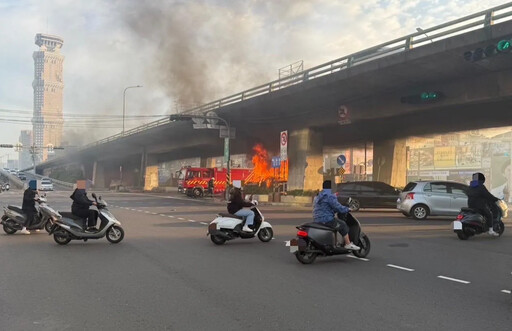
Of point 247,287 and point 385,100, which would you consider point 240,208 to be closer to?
point 247,287

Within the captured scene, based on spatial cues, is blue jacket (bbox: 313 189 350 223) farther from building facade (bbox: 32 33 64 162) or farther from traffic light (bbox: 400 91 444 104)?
building facade (bbox: 32 33 64 162)

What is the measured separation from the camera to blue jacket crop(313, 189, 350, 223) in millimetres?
7887

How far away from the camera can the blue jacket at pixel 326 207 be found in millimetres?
7887

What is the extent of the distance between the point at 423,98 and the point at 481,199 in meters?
10.3

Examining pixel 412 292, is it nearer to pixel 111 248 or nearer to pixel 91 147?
pixel 111 248

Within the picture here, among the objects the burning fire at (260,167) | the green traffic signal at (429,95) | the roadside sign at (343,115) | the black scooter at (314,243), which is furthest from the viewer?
the burning fire at (260,167)

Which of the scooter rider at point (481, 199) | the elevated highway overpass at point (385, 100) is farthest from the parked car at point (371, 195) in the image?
the scooter rider at point (481, 199)

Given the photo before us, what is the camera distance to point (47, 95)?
9181 cm

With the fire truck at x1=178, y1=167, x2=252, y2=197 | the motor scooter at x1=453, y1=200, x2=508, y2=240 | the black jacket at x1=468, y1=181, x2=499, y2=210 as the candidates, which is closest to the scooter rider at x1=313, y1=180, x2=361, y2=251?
the motor scooter at x1=453, y1=200, x2=508, y2=240

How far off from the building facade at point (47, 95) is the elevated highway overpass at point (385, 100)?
4874 centimetres

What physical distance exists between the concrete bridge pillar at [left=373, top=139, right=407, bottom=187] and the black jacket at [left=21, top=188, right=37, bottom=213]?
79.3 feet

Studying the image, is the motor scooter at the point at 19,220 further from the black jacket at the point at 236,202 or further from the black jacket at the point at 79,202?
the black jacket at the point at 236,202

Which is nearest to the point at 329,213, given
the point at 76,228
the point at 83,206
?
the point at 83,206

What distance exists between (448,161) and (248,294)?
160 ft
